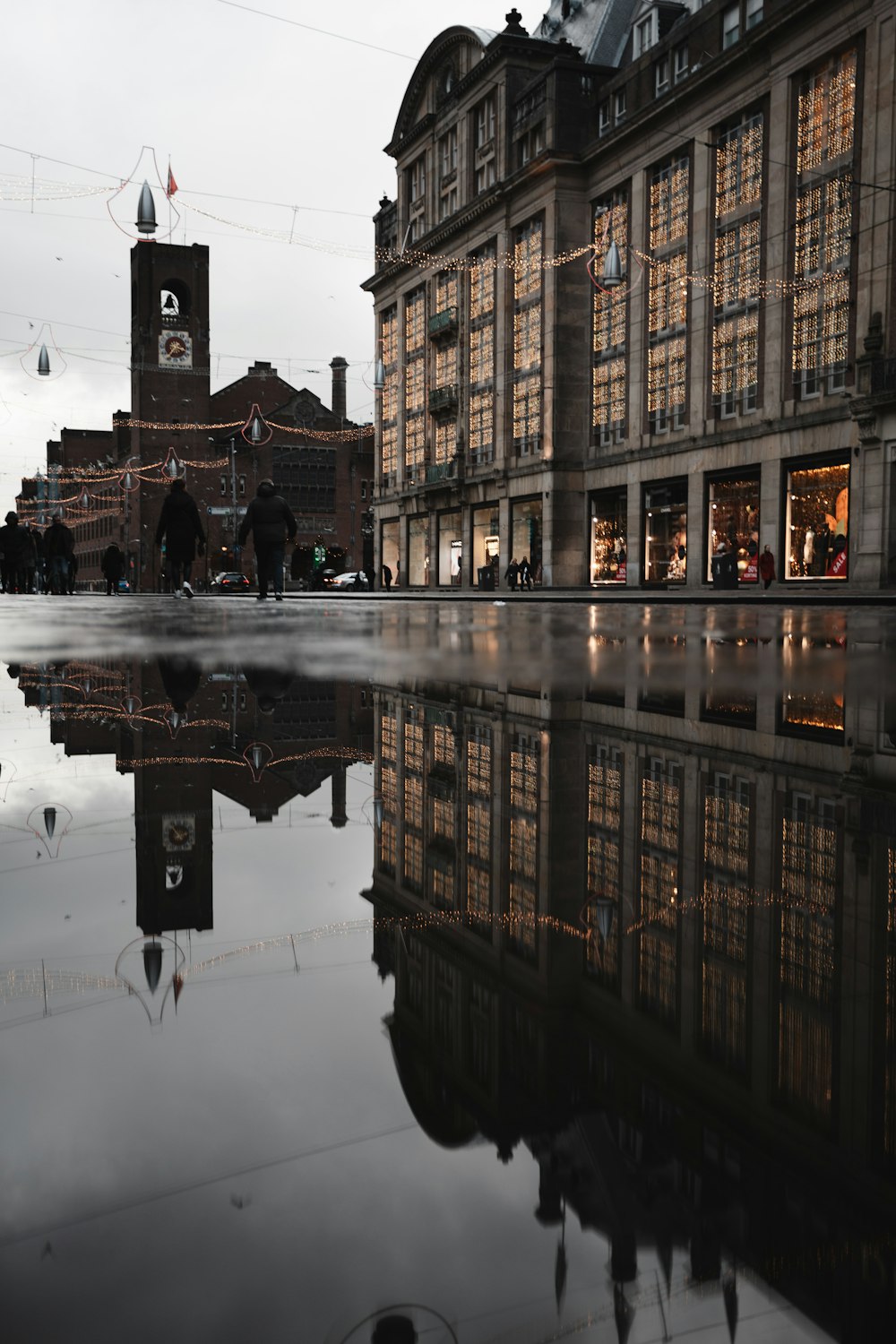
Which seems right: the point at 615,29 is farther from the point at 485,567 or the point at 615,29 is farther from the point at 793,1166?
the point at 793,1166

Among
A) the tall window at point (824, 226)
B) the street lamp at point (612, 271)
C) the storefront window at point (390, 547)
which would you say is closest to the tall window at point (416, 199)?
the storefront window at point (390, 547)

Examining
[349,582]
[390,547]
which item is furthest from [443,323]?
[349,582]

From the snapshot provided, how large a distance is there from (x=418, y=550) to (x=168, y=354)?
160 feet

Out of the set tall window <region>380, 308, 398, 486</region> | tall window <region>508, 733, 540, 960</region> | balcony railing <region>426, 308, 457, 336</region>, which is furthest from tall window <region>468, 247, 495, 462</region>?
tall window <region>508, 733, 540, 960</region>

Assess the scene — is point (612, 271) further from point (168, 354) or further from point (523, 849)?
point (168, 354)

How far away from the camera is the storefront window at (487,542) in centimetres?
5075

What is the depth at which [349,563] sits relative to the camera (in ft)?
306

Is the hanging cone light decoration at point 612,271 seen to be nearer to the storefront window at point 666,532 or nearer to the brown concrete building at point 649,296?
the brown concrete building at point 649,296

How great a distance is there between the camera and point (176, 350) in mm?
98438

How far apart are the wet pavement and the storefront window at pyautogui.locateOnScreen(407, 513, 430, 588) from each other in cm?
5618

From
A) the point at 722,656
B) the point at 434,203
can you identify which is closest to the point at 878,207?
the point at 722,656

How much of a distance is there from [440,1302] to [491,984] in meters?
0.53

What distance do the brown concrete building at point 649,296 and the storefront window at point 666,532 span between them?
0.33ft

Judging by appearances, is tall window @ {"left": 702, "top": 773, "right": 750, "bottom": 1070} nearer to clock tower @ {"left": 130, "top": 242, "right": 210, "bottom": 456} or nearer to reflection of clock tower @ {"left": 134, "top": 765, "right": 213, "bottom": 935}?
reflection of clock tower @ {"left": 134, "top": 765, "right": 213, "bottom": 935}
